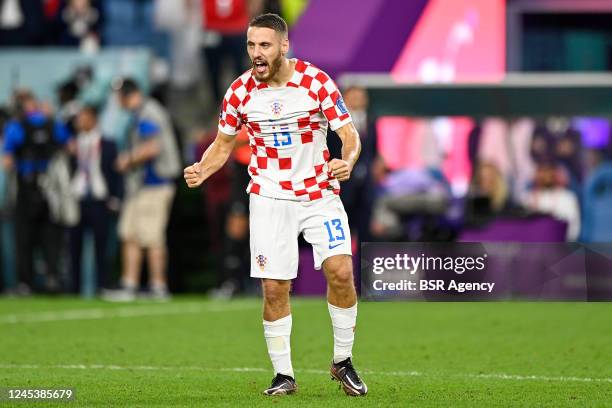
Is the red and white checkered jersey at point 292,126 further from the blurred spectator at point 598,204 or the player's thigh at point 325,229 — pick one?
the blurred spectator at point 598,204

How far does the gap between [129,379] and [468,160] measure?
401 inches

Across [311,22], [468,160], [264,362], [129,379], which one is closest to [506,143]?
[468,160]

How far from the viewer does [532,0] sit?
23.8 m

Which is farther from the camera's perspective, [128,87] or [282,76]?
[128,87]

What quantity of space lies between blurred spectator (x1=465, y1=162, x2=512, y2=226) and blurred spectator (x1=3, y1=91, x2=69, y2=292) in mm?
4766

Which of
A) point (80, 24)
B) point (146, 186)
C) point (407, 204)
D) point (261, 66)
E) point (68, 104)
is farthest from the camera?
point (80, 24)

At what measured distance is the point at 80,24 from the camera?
22.1m

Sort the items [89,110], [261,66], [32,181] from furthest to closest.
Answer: [32,181]
[89,110]
[261,66]

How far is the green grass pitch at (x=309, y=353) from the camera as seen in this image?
30.3 ft

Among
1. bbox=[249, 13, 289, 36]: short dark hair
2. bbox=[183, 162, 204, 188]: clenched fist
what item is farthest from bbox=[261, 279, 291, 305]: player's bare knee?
bbox=[249, 13, 289, 36]: short dark hair

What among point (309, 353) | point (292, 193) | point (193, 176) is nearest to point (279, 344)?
point (292, 193)

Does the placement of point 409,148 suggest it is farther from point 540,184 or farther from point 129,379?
point 129,379

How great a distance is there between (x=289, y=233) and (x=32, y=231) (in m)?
10.8

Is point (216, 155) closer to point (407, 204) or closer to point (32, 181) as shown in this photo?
point (407, 204)
